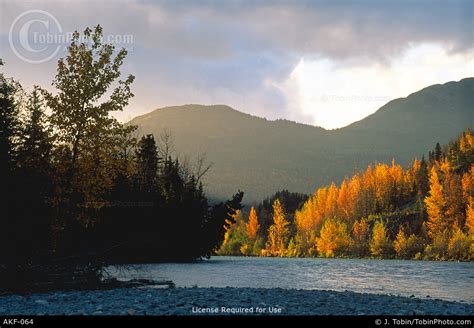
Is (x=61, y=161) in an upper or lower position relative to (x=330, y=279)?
upper

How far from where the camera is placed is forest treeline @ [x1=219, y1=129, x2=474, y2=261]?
125 meters

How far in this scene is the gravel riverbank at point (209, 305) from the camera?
1572 centimetres

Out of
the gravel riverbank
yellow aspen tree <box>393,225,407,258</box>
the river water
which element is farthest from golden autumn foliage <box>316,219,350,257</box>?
the gravel riverbank

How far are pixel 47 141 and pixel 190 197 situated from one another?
53.5 m

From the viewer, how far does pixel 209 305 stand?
1655 cm

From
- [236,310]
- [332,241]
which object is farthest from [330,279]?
[332,241]

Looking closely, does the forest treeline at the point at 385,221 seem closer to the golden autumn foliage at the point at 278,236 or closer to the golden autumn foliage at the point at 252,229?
the golden autumn foliage at the point at 278,236

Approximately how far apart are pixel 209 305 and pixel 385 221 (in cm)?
14813

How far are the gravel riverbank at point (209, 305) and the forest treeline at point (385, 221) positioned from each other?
328 feet

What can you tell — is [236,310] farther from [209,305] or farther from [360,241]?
[360,241]

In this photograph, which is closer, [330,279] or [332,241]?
[330,279]

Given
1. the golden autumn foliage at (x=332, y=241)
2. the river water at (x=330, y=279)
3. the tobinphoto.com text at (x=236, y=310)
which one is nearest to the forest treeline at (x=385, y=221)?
the golden autumn foliage at (x=332, y=241)

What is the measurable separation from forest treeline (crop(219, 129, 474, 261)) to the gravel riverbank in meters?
100

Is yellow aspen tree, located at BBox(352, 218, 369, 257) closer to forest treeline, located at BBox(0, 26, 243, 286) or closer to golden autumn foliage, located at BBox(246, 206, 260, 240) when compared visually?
golden autumn foliage, located at BBox(246, 206, 260, 240)
